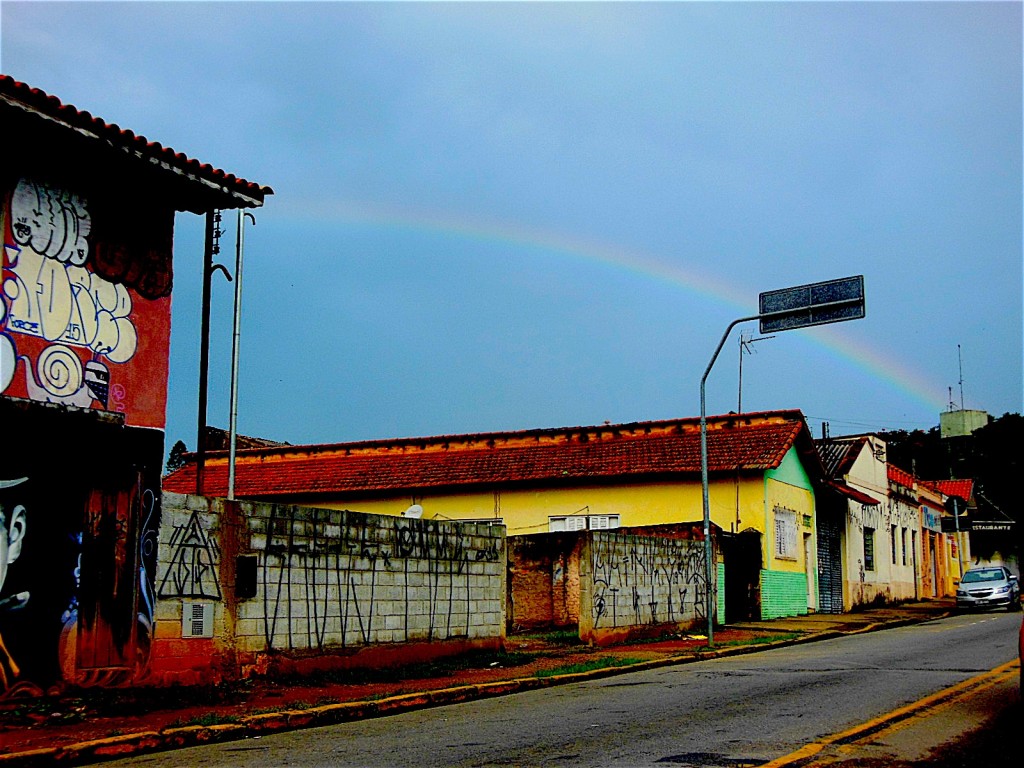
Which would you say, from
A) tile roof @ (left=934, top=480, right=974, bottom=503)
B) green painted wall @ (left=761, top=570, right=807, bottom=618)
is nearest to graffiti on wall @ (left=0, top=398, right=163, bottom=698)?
green painted wall @ (left=761, top=570, right=807, bottom=618)

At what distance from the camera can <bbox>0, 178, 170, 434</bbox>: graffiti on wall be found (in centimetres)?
1105

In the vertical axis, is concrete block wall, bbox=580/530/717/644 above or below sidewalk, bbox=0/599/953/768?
above

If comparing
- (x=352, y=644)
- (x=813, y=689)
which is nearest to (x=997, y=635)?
(x=813, y=689)

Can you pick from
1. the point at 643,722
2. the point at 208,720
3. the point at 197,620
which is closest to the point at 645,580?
the point at 197,620

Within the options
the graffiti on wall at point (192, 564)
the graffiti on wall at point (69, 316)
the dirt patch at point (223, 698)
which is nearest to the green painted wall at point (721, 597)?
the dirt patch at point (223, 698)

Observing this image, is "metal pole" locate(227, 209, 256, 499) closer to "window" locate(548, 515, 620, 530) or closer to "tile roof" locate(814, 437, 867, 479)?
"window" locate(548, 515, 620, 530)

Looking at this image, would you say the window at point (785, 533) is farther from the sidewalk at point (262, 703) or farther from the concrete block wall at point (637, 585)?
→ the sidewalk at point (262, 703)

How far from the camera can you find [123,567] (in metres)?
11.4

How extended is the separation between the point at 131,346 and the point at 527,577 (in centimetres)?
1313

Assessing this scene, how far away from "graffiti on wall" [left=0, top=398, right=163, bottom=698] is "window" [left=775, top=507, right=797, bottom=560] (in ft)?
71.2

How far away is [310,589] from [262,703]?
246cm

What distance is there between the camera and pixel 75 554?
36.0ft

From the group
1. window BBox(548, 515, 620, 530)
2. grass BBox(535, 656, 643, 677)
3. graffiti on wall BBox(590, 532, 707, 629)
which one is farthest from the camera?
window BBox(548, 515, 620, 530)

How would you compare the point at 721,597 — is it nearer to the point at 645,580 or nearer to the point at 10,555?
the point at 645,580
